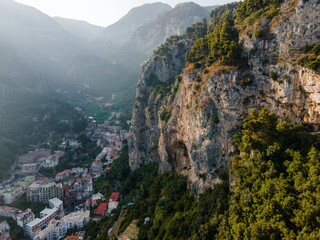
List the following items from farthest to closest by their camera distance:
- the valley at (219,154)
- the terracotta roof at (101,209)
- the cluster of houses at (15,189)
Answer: the cluster of houses at (15,189), the terracotta roof at (101,209), the valley at (219,154)

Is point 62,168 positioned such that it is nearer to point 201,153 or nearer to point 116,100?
point 201,153

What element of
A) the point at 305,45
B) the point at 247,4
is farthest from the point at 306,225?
the point at 247,4

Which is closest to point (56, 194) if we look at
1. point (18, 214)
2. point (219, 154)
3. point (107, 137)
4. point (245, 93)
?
point (18, 214)

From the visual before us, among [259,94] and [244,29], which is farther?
[244,29]

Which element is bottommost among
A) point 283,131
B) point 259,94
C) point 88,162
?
point 88,162

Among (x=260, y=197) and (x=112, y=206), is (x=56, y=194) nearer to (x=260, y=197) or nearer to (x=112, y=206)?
(x=112, y=206)

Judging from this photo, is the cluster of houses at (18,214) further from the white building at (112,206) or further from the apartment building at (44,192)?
the white building at (112,206)

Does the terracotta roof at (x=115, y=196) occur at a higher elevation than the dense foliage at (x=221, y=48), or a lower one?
lower

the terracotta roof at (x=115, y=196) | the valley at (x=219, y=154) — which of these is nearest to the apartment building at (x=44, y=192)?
the valley at (x=219, y=154)
